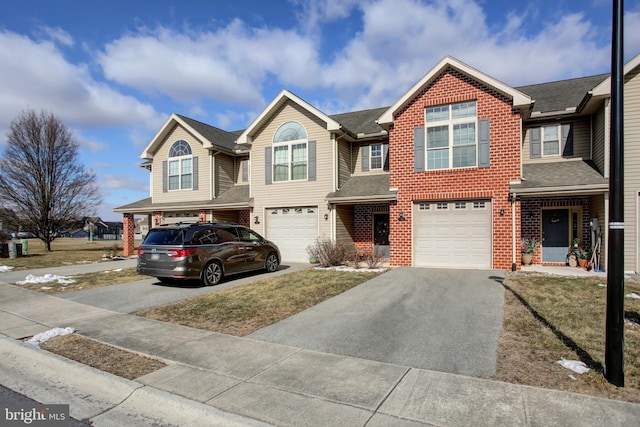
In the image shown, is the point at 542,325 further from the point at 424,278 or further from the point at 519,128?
the point at 519,128

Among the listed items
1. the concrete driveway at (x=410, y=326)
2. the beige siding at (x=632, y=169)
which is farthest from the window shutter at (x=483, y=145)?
the concrete driveway at (x=410, y=326)

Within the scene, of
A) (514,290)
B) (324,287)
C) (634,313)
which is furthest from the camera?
(324,287)

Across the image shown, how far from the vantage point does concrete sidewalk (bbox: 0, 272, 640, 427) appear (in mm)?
3549

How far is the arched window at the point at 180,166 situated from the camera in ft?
65.3

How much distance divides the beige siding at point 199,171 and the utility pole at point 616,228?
1726cm

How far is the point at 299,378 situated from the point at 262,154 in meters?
14.2

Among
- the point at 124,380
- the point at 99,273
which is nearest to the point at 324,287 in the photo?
the point at 124,380

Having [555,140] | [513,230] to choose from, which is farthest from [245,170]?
[555,140]

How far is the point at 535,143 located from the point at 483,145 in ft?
9.50

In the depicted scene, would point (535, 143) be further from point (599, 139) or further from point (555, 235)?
point (555, 235)

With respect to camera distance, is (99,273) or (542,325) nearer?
(542,325)

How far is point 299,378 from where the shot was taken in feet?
14.7

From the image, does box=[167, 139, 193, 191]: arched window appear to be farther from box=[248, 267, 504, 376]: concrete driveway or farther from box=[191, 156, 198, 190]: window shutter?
box=[248, 267, 504, 376]: concrete driveway

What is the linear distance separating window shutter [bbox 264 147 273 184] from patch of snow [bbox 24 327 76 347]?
1155 cm
